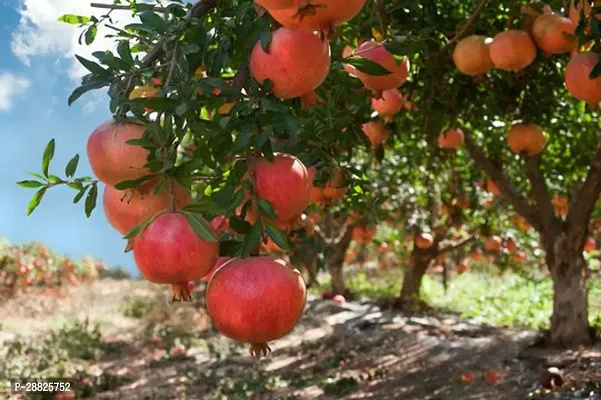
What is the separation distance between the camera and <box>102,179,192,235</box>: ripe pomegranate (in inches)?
50.1

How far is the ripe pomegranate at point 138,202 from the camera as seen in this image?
1.27m

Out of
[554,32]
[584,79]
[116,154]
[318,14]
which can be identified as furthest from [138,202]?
[554,32]

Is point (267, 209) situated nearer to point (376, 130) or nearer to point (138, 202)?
point (138, 202)

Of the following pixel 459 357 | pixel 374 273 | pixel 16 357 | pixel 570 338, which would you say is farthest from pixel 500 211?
pixel 374 273

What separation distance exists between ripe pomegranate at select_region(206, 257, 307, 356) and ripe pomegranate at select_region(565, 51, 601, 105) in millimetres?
1747

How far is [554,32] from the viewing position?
272 centimetres

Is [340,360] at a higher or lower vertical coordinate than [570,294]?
lower

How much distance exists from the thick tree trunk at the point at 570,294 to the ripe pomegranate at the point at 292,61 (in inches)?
181

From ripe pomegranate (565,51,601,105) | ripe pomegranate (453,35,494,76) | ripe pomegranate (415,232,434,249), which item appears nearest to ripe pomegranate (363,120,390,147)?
ripe pomegranate (453,35,494,76)

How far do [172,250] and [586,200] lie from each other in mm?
4809

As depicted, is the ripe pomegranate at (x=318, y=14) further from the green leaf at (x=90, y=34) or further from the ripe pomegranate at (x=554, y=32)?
the ripe pomegranate at (x=554, y=32)

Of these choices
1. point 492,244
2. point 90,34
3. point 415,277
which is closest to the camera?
point 90,34

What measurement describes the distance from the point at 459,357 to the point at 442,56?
3799mm

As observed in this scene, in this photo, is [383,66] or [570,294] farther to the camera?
[570,294]
